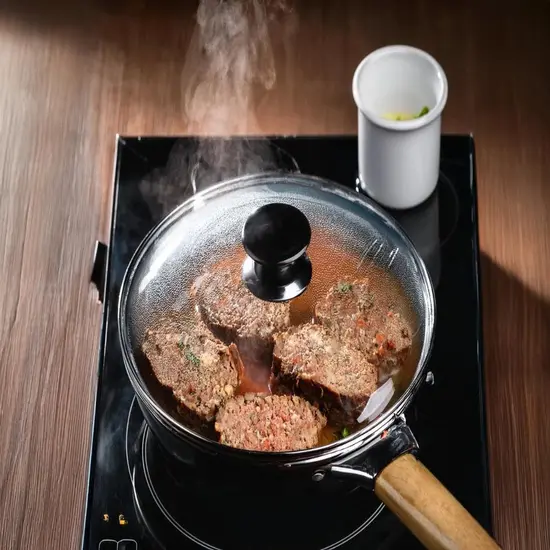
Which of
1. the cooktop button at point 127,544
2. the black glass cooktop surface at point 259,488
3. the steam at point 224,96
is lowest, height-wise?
the cooktop button at point 127,544

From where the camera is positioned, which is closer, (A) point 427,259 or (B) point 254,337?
→ (B) point 254,337

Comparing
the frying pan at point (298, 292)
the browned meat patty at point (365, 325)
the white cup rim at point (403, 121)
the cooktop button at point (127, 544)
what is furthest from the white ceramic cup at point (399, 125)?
the cooktop button at point (127, 544)

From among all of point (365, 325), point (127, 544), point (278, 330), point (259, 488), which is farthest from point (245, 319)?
point (127, 544)

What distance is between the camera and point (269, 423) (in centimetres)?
101

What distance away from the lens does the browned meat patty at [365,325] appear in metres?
1.03

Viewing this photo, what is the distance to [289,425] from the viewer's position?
1002 mm

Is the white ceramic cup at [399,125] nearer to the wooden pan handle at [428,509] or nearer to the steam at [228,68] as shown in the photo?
the steam at [228,68]

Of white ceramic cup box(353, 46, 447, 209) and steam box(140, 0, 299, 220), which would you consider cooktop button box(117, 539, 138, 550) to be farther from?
white ceramic cup box(353, 46, 447, 209)

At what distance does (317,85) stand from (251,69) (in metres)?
0.13

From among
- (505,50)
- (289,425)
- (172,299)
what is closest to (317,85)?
(505,50)

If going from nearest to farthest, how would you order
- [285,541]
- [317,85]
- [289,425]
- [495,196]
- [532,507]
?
[289,425], [285,541], [532,507], [495,196], [317,85]

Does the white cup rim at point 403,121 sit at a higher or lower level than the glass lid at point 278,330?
higher

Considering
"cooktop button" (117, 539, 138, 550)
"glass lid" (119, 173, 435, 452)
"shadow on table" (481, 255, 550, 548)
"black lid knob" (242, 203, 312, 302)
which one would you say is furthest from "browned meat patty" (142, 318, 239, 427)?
"shadow on table" (481, 255, 550, 548)

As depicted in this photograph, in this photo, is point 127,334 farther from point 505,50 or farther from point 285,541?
point 505,50
